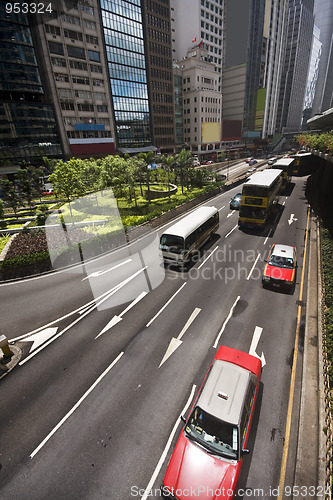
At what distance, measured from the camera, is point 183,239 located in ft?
60.9

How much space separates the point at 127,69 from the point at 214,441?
89.9 m

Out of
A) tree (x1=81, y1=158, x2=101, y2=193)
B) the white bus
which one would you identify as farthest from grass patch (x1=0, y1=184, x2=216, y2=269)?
the white bus

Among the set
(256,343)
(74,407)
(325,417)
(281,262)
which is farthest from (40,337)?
(281,262)

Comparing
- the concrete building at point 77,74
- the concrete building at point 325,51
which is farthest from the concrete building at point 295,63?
the concrete building at point 77,74

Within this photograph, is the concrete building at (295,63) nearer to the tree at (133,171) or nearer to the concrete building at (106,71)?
the concrete building at (106,71)

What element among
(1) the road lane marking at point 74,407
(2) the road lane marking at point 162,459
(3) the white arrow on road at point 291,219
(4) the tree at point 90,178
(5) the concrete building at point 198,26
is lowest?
(2) the road lane marking at point 162,459

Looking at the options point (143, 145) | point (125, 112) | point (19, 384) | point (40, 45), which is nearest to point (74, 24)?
point (40, 45)

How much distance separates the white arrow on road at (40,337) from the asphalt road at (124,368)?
0.26ft

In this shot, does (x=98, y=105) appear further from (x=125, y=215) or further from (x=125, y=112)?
(x=125, y=215)

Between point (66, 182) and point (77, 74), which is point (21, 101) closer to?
point (77, 74)

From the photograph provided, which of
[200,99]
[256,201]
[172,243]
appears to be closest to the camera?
[172,243]

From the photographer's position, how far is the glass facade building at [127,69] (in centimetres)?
6431

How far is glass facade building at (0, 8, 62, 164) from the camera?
5278 cm

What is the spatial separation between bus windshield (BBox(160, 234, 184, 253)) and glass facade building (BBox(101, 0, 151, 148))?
2580 inches
